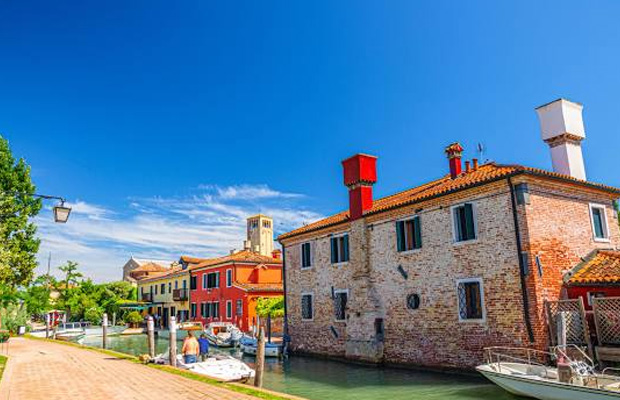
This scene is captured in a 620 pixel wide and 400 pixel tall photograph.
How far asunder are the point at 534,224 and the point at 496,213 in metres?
1.20

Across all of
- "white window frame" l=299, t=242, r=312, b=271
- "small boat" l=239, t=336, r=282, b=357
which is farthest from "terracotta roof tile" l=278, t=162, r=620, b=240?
"small boat" l=239, t=336, r=282, b=357

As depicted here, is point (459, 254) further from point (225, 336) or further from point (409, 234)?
point (225, 336)

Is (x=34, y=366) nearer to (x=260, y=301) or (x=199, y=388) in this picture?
Answer: (x=199, y=388)

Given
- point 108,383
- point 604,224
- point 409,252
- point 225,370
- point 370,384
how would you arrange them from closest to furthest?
point 108,383 < point 225,370 < point 370,384 < point 604,224 < point 409,252

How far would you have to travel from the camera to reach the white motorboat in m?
10.8

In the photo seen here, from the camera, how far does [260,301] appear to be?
30.8 meters

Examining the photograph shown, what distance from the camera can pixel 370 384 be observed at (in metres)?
15.8

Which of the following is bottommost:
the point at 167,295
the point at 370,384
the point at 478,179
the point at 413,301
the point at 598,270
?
the point at 370,384

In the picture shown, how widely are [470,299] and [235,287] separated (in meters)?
24.1

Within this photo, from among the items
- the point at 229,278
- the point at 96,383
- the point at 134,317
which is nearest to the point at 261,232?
the point at 134,317

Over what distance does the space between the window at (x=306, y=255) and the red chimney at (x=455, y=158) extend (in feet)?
27.8

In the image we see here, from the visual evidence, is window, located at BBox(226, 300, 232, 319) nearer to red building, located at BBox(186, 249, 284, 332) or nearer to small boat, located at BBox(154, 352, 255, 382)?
red building, located at BBox(186, 249, 284, 332)

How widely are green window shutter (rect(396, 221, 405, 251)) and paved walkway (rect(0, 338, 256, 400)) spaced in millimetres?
9975

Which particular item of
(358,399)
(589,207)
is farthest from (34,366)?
(589,207)
